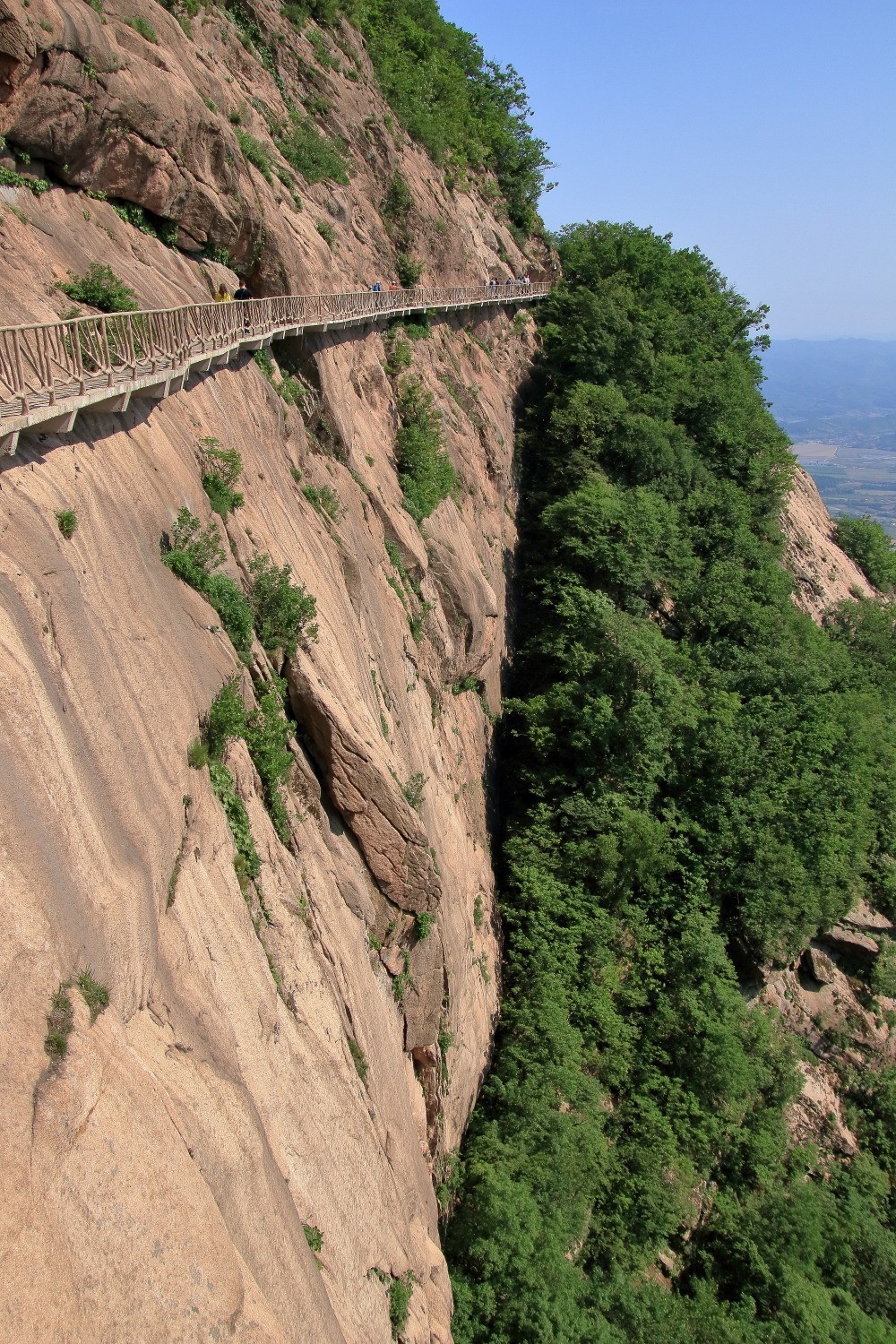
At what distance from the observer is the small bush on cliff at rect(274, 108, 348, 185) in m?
28.1

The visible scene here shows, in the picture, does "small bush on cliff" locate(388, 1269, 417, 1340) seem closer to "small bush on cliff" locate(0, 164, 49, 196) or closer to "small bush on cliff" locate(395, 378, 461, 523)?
"small bush on cliff" locate(0, 164, 49, 196)

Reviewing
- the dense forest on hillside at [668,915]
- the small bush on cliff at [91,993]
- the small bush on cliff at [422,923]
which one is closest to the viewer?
the small bush on cliff at [91,993]

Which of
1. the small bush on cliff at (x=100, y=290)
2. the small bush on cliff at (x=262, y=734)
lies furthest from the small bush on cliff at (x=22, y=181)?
the small bush on cliff at (x=262, y=734)

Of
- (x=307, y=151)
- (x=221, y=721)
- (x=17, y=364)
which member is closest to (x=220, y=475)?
(x=17, y=364)

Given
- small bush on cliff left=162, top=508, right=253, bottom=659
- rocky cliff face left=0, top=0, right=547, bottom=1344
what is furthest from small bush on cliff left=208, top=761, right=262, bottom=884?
small bush on cliff left=162, top=508, right=253, bottom=659

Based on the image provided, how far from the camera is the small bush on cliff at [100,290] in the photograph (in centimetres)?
1336

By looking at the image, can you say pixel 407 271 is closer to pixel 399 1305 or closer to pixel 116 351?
pixel 116 351

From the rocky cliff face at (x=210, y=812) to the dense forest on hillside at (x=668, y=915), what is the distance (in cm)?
226

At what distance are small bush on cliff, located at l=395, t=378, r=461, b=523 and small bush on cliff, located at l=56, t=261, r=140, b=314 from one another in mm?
12197

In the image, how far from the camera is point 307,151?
28.7 meters

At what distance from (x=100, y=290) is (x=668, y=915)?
23.4m

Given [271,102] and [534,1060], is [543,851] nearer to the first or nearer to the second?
[534,1060]

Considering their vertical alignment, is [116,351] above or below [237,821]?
above

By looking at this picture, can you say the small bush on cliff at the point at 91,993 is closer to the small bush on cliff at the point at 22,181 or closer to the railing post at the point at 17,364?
the railing post at the point at 17,364
